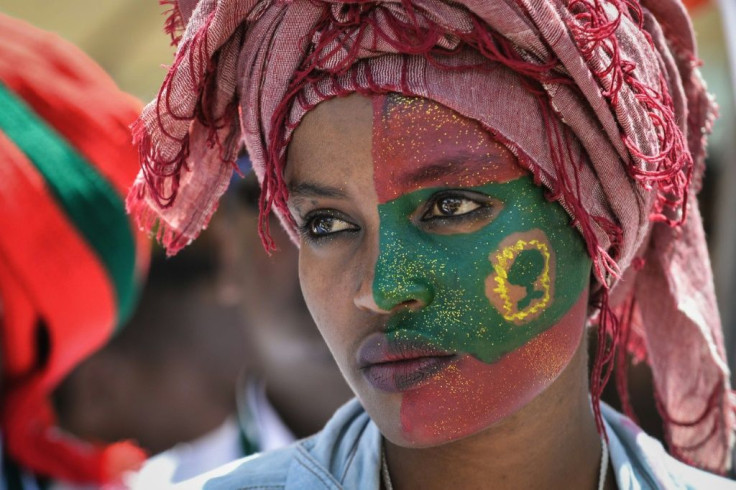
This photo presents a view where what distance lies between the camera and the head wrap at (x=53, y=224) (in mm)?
2996

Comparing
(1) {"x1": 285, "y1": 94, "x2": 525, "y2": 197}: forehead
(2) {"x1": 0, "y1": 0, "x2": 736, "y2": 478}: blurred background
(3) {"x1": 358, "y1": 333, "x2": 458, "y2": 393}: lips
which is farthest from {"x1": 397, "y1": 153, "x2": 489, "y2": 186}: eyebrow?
(2) {"x1": 0, "y1": 0, "x2": 736, "y2": 478}: blurred background

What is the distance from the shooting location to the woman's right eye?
6.68 ft

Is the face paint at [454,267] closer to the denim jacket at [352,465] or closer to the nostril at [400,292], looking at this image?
the nostril at [400,292]

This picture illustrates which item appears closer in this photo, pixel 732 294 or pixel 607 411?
pixel 607 411

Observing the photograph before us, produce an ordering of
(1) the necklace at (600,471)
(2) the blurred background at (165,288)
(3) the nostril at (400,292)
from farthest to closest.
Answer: (2) the blurred background at (165,288) → (1) the necklace at (600,471) → (3) the nostril at (400,292)

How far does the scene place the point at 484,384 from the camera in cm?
192

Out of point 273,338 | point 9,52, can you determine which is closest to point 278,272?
point 273,338

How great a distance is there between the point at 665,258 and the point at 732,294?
112 inches

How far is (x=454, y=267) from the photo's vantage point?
1899mm

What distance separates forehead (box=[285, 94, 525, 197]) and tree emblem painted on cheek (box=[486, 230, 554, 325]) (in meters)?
0.14

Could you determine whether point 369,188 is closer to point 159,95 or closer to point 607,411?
point 159,95

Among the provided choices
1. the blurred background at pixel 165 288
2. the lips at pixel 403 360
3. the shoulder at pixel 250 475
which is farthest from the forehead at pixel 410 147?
the blurred background at pixel 165 288

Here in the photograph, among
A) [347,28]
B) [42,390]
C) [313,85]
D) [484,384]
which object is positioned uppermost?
[347,28]

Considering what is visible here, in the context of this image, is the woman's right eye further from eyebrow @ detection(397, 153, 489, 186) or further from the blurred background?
the blurred background
